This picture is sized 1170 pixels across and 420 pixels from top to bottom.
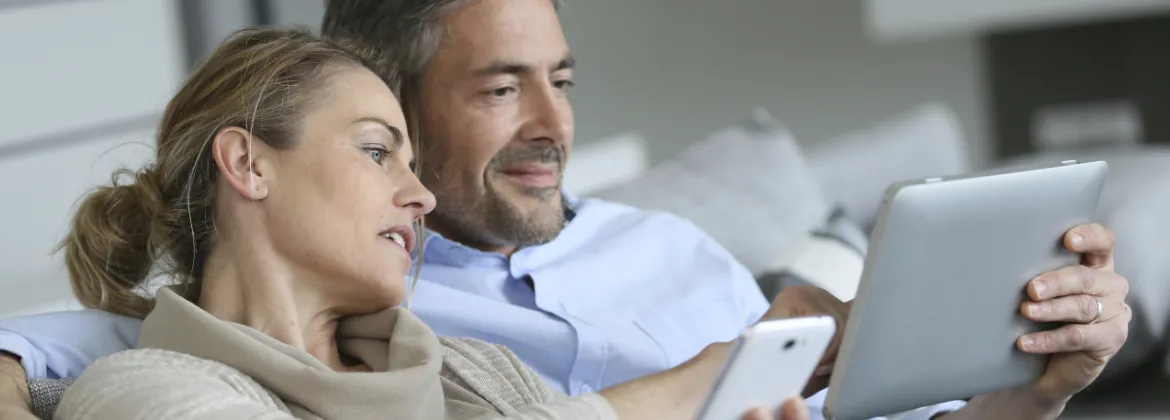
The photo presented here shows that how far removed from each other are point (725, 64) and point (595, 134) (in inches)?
25.4

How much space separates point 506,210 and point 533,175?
6cm

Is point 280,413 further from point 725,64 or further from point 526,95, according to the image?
point 725,64

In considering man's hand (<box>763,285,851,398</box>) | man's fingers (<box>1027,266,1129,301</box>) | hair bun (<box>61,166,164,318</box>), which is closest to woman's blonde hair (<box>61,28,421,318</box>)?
hair bun (<box>61,166,164,318</box>)

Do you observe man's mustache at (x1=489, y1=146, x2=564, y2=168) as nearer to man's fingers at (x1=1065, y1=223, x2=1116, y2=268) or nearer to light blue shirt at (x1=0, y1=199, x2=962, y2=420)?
light blue shirt at (x1=0, y1=199, x2=962, y2=420)

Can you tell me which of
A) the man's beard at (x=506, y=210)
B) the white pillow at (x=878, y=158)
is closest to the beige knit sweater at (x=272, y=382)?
the man's beard at (x=506, y=210)

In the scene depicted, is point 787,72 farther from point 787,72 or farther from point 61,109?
point 61,109

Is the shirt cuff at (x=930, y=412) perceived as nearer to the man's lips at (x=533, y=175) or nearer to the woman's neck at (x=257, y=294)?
the man's lips at (x=533, y=175)

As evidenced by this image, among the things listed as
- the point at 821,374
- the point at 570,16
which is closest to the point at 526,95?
the point at 821,374

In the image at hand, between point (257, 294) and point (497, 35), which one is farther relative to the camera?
point (497, 35)

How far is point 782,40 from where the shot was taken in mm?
4230

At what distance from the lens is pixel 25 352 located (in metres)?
1.30

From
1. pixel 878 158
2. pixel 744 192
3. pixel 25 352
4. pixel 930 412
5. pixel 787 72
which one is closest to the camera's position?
pixel 25 352

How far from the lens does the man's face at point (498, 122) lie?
183cm

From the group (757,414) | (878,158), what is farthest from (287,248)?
(878,158)
